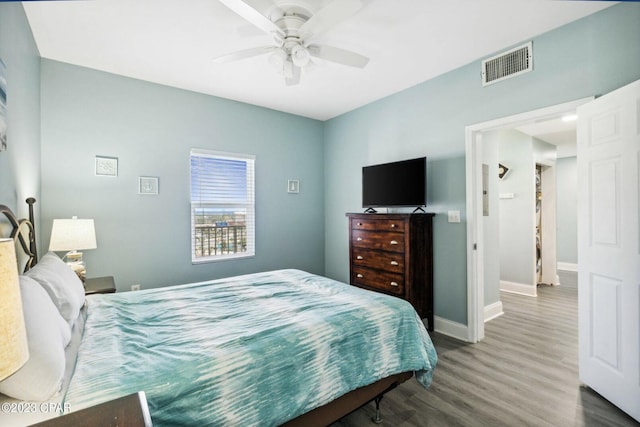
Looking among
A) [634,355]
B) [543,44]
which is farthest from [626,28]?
[634,355]

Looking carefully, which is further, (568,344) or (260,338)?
(568,344)

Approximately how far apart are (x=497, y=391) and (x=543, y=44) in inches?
109

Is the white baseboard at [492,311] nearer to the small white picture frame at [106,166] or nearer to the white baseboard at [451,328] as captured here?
the white baseboard at [451,328]

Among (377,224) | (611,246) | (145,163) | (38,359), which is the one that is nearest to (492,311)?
(377,224)

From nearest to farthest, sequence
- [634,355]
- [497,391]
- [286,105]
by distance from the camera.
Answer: [634,355] → [497,391] → [286,105]

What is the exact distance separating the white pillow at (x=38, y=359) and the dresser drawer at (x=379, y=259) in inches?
108

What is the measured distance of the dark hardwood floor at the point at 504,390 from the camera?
194cm

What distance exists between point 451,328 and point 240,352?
8.57 feet

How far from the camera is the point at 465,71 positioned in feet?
10.2

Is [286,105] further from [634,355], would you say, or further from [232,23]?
[634,355]

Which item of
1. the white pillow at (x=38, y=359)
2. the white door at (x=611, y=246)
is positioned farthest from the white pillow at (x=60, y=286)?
the white door at (x=611, y=246)

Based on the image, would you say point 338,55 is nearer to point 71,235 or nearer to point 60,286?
point 60,286

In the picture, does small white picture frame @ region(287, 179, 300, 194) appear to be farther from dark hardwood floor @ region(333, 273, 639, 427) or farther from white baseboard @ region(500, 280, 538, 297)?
white baseboard @ region(500, 280, 538, 297)

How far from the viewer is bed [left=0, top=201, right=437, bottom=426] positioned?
3.96ft
